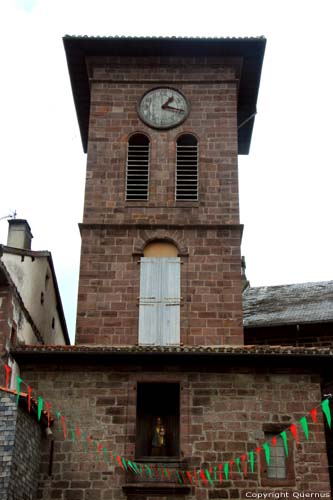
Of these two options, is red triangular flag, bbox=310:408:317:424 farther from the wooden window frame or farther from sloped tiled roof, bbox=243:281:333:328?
sloped tiled roof, bbox=243:281:333:328

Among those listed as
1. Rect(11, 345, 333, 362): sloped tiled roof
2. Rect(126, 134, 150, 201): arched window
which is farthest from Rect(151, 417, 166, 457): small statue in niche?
Rect(126, 134, 150, 201): arched window

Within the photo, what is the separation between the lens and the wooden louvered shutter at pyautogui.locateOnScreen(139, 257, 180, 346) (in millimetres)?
18797

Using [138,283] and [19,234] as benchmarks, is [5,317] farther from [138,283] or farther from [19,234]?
[19,234]

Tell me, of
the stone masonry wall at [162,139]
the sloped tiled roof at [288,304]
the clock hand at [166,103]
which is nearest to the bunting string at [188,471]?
Answer: the sloped tiled roof at [288,304]

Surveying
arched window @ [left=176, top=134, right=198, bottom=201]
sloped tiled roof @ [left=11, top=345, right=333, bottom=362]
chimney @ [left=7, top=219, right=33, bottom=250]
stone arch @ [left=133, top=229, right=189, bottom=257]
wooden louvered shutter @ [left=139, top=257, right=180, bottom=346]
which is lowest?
sloped tiled roof @ [left=11, top=345, right=333, bottom=362]

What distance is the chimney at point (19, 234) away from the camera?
2069cm

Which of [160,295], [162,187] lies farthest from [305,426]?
[162,187]

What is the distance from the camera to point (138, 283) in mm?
19500

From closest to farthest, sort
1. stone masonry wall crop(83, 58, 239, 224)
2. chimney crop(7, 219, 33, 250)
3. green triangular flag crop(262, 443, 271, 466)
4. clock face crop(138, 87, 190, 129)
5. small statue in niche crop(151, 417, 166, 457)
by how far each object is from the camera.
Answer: green triangular flag crop(262, 443, 271, 466) → small statue in niche crop(151, 417, 166, 457) → stone masonry wall crop(83, 58, 239, 224) → chimney crop(7, 219, 33, 250) → clock face crop(138, 87, 190, 129)

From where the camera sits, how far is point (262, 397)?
1689 centimetres

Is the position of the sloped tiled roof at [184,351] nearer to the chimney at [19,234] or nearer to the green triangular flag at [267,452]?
the green triangular flag at [267,452]

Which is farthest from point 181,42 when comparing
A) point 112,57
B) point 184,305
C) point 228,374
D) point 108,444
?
point 108,444

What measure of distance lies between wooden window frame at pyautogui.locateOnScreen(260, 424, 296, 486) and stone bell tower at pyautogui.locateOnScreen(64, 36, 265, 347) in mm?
2730

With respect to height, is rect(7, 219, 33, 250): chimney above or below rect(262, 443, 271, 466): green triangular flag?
above
